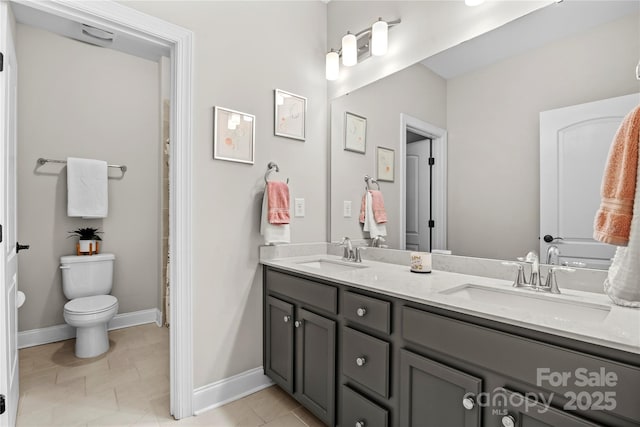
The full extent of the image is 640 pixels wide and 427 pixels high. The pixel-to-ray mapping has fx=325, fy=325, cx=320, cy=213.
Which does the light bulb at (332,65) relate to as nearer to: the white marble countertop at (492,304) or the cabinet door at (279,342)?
the white marble countertop at (492,304)

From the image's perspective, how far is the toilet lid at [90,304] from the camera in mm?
2457

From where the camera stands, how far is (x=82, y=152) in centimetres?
299

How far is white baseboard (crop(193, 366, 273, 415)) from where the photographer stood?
6.08ft

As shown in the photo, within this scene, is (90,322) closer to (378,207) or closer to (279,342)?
(279,342)

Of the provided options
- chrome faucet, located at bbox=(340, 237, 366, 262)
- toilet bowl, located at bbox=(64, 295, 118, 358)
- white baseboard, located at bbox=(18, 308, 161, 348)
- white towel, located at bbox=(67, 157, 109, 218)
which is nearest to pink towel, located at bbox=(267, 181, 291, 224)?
chrome faucet, located at bbox=(340, 237, 366, 262)

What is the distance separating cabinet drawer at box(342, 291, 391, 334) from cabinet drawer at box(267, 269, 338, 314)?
84mm

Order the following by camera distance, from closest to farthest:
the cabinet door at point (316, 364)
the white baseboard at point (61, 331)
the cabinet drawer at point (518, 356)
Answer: the cabinet drawer at point (518, 356) < the cabinet door at point (316, 364) < the white baseboard at point (61, 331)

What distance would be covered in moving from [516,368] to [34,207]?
3542mm

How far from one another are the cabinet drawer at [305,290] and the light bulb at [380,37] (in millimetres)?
1438

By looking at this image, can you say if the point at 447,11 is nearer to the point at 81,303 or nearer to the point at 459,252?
the point at 459,252

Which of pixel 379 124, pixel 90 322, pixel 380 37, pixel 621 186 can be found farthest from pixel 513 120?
pixel 90 322

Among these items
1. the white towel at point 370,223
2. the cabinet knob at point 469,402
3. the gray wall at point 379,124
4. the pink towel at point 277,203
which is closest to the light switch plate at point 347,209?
the gray wall at point 379,124

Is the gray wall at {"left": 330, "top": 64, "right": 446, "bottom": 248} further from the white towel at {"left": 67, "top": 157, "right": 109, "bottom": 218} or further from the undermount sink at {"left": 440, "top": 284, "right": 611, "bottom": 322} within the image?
the white towel at {"left": 67, "top": 157, "right": 109, "bottom": 218}

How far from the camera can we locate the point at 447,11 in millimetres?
1743
